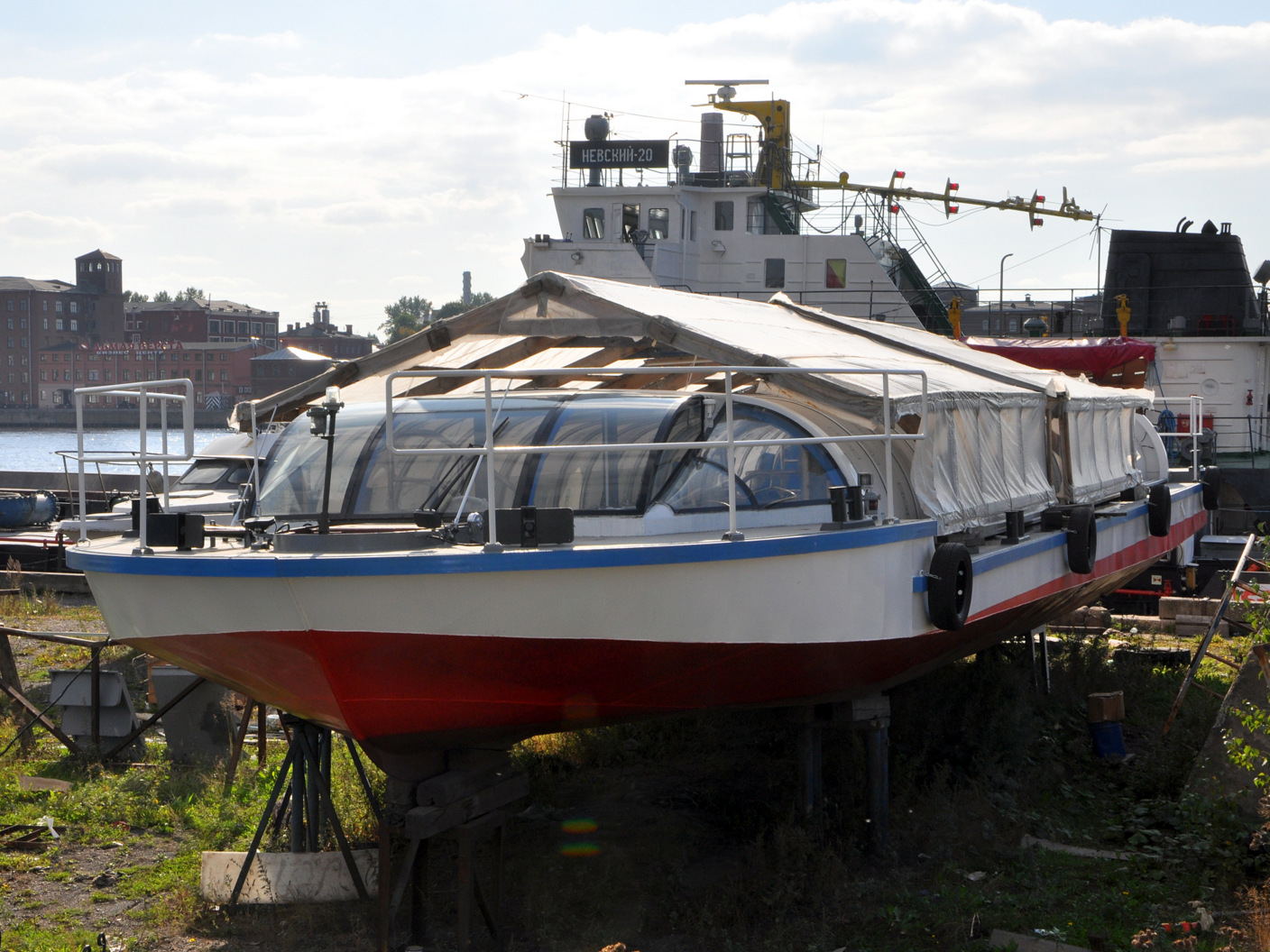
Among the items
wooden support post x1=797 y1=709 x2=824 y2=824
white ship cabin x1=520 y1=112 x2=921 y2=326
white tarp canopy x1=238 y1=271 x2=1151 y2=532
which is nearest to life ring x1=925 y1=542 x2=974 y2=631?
white tarp canopy x1=238 y1=271 x2=1151 y2=532

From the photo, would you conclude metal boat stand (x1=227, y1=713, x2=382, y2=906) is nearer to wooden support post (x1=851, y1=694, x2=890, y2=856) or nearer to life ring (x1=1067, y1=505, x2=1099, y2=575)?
wooden support post (x1=851, y1=694, x2=890, y2=856)

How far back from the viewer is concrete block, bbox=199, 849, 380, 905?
22.1ft

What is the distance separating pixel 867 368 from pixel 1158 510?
593cm

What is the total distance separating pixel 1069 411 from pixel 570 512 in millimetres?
5576

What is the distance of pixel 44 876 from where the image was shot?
7102 mm

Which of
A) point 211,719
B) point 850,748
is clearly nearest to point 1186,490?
point 850,748

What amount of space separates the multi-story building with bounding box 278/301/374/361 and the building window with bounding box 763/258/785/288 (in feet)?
321

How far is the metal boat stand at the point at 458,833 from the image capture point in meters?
5.98

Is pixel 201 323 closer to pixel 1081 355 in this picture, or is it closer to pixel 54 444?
pixel 54 444

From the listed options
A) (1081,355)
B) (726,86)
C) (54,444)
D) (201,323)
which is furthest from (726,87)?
(201,323)

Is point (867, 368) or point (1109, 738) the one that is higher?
→ point (867, 368)

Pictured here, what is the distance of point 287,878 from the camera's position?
22.2 feet

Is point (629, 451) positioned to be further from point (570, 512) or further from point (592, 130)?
point (592, 130)

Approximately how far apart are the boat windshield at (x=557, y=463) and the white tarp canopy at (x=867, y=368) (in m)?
0.38
